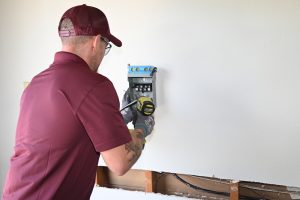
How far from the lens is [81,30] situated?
42.2 inches

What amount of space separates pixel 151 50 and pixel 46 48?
70 centimetres

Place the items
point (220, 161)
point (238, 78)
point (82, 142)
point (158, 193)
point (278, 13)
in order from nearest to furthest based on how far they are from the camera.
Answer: point (82, 142), point (278, 13), point (238, 78), point (220, 161), point (158, 193)

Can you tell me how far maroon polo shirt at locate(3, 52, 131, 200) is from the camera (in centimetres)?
99

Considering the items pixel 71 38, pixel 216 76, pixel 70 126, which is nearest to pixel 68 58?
pixel 71 38

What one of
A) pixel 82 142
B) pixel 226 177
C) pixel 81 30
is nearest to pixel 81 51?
pixel 81 30

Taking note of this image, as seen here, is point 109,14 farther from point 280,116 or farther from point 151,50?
point 280,116

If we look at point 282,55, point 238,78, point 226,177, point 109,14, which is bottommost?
point 226,177

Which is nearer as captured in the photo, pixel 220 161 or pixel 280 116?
pixel 280 116

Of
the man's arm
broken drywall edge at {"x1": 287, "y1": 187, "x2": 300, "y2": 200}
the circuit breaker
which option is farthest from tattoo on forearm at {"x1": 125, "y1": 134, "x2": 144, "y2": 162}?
broken drywall edge at {"x1": 287, "y1": 187, "x2": 300, "y2": 200}

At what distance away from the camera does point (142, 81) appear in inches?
66.7

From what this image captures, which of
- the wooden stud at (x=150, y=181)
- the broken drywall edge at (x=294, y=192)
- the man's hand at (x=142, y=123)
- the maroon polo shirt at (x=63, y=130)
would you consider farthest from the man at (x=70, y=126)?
the broken drywall edge at (x=294, y=192)

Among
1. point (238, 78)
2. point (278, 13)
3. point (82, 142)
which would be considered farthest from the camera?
point (238, 78)

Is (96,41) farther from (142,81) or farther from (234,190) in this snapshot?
(234,190)

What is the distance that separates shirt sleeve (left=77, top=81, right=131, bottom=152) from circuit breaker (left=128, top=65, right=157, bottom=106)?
646 millimetres
